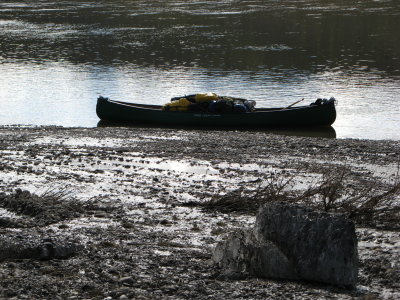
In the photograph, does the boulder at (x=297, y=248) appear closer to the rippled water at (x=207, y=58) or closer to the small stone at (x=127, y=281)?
the small stone at (x=127, y=281)

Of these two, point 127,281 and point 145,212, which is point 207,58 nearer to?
point 145,212

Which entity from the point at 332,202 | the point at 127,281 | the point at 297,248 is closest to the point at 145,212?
the point at 332,202

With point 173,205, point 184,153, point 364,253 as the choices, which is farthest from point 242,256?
point 184,153

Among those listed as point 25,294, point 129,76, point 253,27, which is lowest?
point 25,294

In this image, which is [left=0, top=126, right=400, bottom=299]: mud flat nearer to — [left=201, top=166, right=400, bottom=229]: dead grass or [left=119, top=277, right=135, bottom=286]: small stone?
[left=119, top=277, right=135, bottom=286]: small stone

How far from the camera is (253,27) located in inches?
2327

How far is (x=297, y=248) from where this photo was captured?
925 centimetres

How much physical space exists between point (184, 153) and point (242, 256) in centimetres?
1100

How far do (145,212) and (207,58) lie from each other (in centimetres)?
3318

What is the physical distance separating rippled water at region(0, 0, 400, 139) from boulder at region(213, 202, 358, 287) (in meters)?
17.6

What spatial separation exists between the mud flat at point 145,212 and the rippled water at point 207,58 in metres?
6.74

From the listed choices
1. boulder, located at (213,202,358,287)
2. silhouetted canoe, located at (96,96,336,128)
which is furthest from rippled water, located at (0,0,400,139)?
boulder, located at (213,202,358,287)

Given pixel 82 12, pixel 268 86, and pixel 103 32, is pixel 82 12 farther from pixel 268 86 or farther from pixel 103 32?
pixel 268 86

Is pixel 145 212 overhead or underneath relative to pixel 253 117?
underneath
